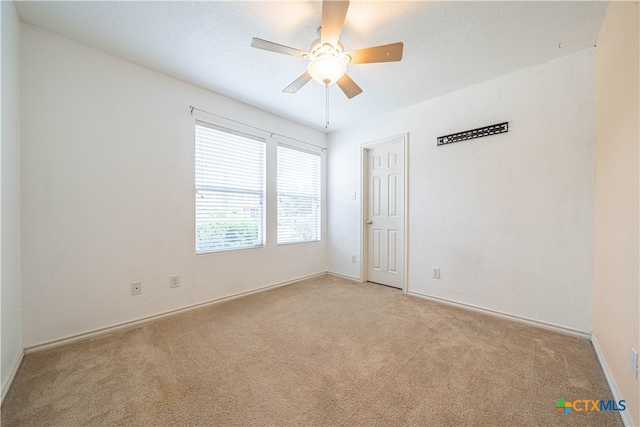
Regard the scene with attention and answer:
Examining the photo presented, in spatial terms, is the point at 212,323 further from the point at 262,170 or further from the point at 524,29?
the point at 524,29

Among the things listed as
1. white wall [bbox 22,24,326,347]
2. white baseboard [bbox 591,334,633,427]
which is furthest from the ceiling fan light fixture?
white baseboard [bbox 591,334,633,427]

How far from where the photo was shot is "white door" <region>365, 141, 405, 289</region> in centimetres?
353

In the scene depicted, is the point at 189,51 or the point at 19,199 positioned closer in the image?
the point at 19,199

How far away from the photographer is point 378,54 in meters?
1.76

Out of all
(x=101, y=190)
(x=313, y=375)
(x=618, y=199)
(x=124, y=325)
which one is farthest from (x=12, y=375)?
(x=618, y=199)

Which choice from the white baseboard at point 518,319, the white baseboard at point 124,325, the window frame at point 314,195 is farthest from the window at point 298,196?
the white baseboard at point 518,319

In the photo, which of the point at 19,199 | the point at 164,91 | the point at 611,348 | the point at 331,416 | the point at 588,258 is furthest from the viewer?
the point at 164,91

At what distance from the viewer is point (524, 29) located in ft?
6.20

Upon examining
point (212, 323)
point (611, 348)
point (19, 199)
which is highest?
point (19, 199)

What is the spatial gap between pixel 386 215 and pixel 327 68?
7.91ft

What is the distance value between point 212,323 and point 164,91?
2427mm

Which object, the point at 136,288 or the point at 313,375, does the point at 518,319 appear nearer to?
the point at 313,375

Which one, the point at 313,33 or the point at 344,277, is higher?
the point at 313,33

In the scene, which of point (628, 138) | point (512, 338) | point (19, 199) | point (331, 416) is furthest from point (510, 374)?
point (19, 199)
